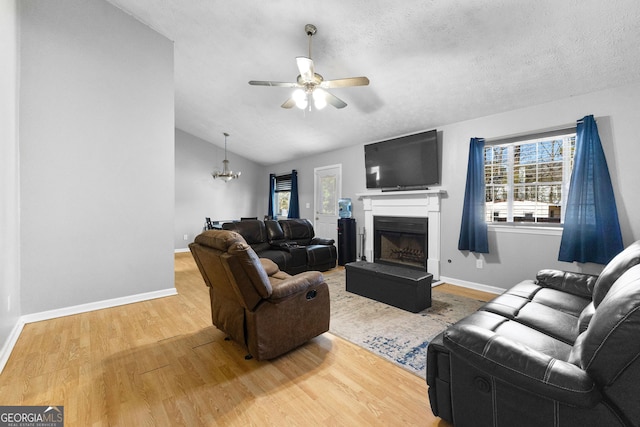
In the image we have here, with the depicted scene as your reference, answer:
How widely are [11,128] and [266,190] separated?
6.26 m

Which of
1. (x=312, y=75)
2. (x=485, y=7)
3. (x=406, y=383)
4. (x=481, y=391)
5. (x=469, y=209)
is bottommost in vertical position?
(x=406, y=383)

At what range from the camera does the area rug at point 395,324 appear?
2.19 m

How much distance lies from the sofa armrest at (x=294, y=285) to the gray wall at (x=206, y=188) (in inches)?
211

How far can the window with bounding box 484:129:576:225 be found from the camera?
338 centimetres

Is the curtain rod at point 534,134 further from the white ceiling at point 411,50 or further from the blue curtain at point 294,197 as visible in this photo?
the blue curtain at point 294,197

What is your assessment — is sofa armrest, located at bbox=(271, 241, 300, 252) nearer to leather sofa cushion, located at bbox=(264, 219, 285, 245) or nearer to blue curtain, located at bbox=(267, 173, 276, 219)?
leather sofa cushion, located at bbox=(264, 219, 285, 245)

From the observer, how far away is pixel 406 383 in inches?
71.6

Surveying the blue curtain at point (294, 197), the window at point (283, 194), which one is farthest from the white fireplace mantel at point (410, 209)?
the window at point (283, 194)

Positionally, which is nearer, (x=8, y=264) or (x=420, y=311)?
(x=8, y=264)

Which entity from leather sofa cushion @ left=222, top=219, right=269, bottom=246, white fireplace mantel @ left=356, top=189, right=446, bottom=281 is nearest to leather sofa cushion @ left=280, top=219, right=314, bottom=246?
leather sofa cushion @ left=222, top=219, right=269, bottom=246

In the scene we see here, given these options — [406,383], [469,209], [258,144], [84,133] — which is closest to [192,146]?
[258,144]

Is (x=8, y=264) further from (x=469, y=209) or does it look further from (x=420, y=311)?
(x=469, y=209)

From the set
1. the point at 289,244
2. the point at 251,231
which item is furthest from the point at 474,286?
the point at 251,231
